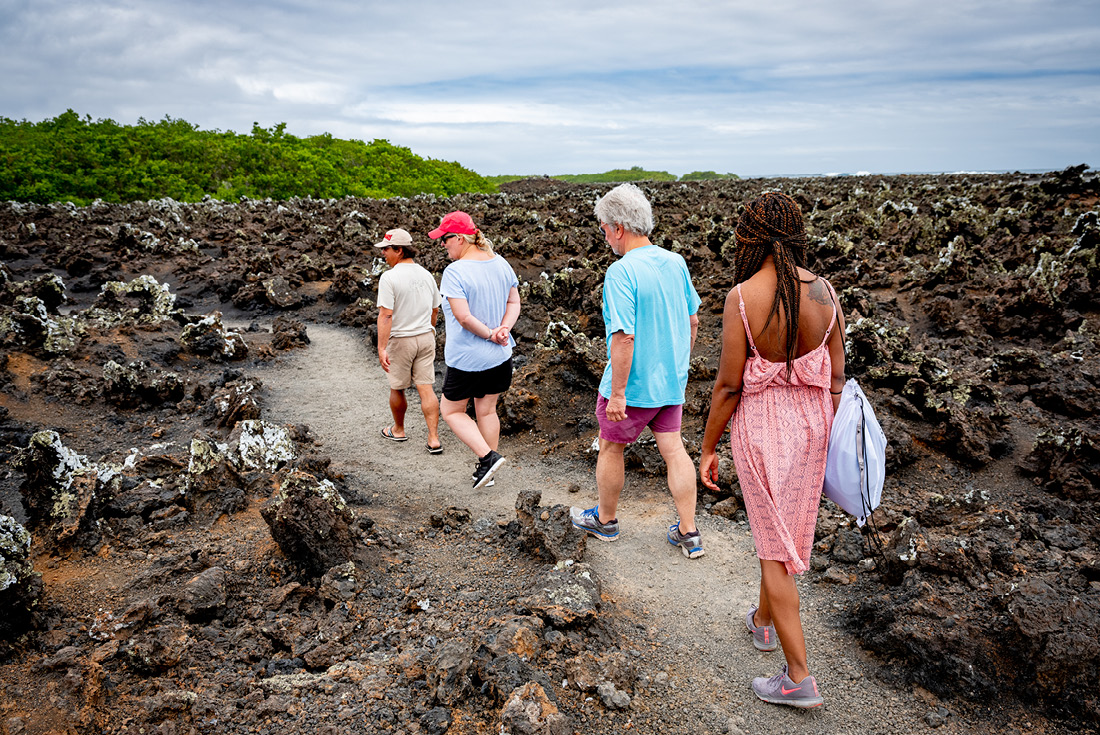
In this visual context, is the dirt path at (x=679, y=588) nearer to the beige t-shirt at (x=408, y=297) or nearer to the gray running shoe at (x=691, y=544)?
the gray running shoe at (x=691, y=544)

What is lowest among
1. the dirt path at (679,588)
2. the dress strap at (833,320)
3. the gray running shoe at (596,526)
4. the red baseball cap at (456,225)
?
the dirt path at (679,588)

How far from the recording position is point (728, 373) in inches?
105

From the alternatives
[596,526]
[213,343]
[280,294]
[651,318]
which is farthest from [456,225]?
[280,294]

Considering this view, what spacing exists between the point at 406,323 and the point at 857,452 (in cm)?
402

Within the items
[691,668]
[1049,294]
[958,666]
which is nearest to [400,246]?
[691,668]

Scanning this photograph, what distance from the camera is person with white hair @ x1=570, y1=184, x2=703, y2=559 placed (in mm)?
3494

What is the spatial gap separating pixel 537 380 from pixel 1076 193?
1260cm

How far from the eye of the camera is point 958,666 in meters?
2.94

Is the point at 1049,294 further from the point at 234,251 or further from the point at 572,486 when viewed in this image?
the point at 234,251

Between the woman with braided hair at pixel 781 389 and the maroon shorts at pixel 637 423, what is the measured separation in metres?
0.94

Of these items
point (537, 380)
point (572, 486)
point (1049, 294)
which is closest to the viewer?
point (572, 486)

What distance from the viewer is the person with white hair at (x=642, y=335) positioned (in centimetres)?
349

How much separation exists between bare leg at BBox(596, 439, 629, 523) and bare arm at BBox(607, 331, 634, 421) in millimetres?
345

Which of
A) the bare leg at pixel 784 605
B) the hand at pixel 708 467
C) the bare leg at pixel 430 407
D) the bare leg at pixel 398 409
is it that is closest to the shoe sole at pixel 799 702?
the bare leg at pixel 784 605
